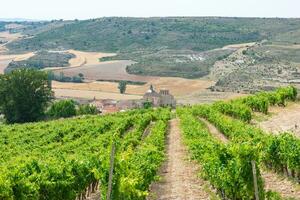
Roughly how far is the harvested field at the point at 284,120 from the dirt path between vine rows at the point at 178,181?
873cm

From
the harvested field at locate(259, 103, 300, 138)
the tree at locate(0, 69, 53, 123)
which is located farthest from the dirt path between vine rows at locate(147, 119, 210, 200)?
the tree at locate(0, 69, 53, 123)

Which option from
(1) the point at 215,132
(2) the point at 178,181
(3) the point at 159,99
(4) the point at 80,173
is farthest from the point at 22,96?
(4) the point at 80,173

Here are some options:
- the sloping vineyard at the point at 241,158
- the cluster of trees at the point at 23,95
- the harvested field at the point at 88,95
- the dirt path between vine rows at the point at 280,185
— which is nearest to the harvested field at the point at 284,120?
the sloping vineyard at the point at 241,158

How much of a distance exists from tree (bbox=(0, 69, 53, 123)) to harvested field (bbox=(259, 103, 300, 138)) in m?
39.5

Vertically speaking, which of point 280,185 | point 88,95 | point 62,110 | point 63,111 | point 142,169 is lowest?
point 88,95

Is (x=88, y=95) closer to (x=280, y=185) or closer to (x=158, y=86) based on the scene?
(x=158, y=86)

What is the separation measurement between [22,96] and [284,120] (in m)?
44.8

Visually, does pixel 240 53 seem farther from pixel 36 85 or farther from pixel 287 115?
pixel 287 115

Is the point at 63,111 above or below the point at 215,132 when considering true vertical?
below

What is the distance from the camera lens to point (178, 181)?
81.9ft

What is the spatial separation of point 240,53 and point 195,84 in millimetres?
51417

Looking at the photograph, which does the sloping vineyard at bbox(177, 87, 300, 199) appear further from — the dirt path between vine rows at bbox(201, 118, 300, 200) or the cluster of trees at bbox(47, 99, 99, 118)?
the cluster of trees at bbox(47, 99, 99, 118)

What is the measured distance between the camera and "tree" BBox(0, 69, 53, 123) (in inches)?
3083

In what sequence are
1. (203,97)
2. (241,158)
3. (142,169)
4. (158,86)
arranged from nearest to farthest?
(241,158) → (142,169) → (203,97) → (158,86)
